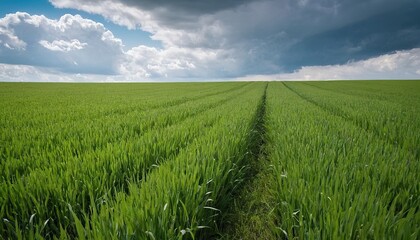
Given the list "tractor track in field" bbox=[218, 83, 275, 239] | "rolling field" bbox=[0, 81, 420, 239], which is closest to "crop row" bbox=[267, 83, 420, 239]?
"rolling field" bbox=[0, 81, 420, 239]

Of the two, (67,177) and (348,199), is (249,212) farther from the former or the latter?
(67,177)

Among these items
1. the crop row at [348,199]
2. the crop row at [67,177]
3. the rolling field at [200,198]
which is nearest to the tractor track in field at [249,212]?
the rolling field at [200,198]

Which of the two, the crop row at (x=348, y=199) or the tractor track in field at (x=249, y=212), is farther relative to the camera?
the tractor track in field at (x=249, y=212)

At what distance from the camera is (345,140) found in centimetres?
437

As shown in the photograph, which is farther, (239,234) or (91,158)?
(91,158)

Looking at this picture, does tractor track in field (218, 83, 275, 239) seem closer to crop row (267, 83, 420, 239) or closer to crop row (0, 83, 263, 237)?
crop row (267, 83, 420, 239)

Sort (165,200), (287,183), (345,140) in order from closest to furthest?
(165,200)
(287,183)
(345,140)

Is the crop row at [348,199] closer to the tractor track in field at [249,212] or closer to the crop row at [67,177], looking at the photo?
the tractor track in field at [249,212]

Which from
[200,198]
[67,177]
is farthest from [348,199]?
[67,177]

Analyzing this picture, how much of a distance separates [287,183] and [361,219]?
110 cm

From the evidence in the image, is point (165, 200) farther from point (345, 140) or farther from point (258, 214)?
point (345, 140)

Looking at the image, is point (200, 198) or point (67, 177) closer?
point (200, 198)

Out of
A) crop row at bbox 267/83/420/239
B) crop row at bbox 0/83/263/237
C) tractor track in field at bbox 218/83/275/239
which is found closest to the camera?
crop row at bbox 267/83/420/239

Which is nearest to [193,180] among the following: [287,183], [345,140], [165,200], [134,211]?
[165,200]
